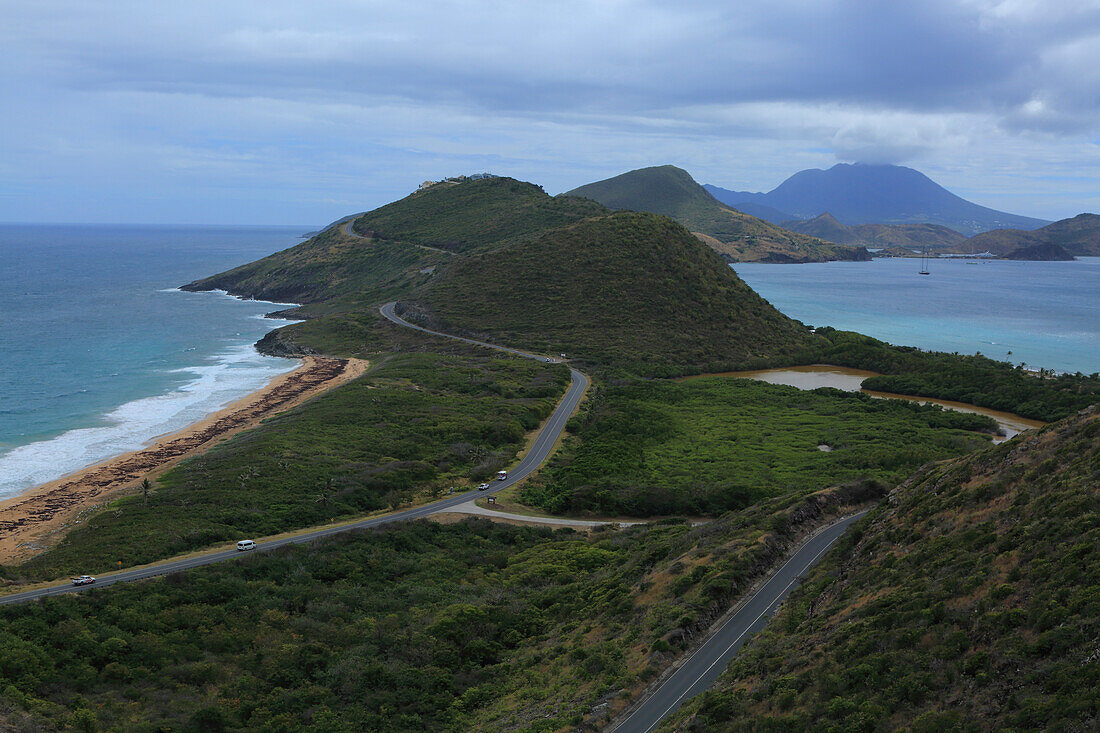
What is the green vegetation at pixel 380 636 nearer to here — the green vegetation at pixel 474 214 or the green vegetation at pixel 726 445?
the green vegetation at pixel 726 445

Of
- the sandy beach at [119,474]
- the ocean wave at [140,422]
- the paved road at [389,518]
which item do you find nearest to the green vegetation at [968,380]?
the paved road at [389,518]

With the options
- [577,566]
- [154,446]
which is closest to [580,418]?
[577,566]

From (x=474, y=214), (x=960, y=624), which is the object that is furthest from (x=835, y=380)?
(x=474, y=214)

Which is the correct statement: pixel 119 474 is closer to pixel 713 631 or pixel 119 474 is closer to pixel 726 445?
pixel 726 445

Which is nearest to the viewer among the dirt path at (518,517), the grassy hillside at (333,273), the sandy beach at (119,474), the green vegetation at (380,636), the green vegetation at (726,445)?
the green vegetation at (380,636)

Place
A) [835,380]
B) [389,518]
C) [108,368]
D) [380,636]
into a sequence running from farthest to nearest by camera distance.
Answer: [108,368]
[835,380]
[389,518]
[380,636]

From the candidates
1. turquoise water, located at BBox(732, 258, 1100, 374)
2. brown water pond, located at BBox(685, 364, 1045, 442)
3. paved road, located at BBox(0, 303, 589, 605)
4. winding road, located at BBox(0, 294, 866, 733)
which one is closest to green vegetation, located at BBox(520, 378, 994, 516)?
paved road, located at BBox(0, 303, 589, 605)
